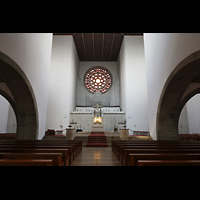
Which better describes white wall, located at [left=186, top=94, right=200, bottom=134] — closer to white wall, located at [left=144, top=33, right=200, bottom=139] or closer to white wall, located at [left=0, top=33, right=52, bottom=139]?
white wall, located at [left=144, top=33, right=200, bottom=139]

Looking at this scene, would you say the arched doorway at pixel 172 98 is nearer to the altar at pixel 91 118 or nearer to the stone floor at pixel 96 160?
the stone floor at pixel 96 160

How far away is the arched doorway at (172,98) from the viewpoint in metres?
4.69

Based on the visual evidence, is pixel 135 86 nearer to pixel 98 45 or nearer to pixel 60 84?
pixel 98 45

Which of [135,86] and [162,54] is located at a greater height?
[135,86]

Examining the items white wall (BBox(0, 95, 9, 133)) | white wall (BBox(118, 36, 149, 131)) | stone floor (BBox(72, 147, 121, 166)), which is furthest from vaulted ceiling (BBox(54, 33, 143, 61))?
stone floor (BBox(72, 147, 121, 166))

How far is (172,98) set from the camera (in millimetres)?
5906

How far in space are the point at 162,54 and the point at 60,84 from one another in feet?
25.9

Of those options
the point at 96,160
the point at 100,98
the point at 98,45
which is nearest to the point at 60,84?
the point at 100,98

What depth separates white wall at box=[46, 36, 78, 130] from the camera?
11203 millimetres
